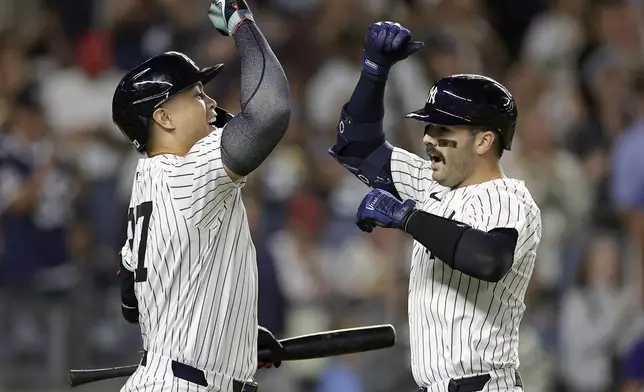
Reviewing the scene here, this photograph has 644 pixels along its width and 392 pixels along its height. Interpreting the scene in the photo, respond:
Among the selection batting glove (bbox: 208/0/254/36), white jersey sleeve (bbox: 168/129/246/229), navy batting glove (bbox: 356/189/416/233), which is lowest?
navy batting glove (bbox: 356/189/416/233)

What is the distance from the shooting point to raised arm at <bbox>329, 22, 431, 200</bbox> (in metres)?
4.59

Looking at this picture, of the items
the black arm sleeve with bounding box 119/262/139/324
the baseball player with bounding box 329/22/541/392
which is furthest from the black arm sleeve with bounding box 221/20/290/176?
the black arm sleeve with bounding box 119/262/139/324

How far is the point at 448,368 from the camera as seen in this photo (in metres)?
4.27

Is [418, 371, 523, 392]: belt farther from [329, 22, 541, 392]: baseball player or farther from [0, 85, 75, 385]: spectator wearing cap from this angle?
[0, 85, 75, 385]: spectator wearing cap

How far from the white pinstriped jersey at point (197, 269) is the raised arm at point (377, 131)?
2.15ft

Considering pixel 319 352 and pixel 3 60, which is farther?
pixel 3 60

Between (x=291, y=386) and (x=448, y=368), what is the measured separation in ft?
13.3

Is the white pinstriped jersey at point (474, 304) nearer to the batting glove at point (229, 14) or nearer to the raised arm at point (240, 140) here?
the raised arm at point (240, 140)

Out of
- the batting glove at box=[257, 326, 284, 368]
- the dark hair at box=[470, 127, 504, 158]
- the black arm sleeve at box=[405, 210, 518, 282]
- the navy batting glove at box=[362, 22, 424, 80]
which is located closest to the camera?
the black arm sleeve at box=[405, 210, 518, 282]

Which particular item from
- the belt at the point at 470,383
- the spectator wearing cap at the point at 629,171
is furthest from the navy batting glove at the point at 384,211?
the spectator wearing cap at the point at 629,171

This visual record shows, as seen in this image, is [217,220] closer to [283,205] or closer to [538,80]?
[283,205]

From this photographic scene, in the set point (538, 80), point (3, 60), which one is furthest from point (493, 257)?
point (3, 60)

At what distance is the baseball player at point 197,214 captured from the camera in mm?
4121

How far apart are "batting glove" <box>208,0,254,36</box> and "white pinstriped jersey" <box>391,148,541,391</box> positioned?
99 cm
